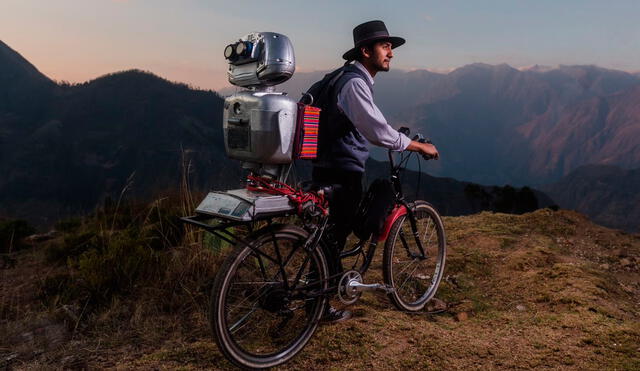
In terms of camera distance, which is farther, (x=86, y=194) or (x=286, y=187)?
(x=86, y=194)

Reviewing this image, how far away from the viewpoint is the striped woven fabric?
112 inches

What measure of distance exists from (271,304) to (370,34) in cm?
210

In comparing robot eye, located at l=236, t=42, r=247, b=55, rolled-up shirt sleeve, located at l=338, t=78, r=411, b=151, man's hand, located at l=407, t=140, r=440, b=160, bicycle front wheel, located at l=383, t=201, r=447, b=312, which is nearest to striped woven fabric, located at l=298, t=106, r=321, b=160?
rolled-up shirt sleeve, located at l=338, t=78, r=411, b=151

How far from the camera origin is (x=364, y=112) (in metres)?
3.13

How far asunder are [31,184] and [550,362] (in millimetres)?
157255

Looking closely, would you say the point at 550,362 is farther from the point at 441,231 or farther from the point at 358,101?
the point at 358,101

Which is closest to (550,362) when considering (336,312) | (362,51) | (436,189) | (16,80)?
(336,312)

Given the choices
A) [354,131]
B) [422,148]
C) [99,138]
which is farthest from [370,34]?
[99,138]

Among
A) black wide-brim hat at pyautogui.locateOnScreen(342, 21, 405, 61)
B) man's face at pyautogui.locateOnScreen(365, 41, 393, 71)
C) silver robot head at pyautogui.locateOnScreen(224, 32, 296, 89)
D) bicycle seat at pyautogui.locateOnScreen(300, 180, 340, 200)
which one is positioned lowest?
bicycle seat at pyautogui.locateOnScreen(300, 180, 340, 200)

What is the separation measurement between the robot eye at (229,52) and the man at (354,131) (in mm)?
804

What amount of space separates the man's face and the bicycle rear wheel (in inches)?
56.2

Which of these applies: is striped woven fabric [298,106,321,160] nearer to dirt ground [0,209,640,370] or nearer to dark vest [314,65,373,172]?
dark vest [314,65,373,172]

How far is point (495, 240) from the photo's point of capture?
691cm

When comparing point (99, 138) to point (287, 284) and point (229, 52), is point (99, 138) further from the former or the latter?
point (287, 284)
